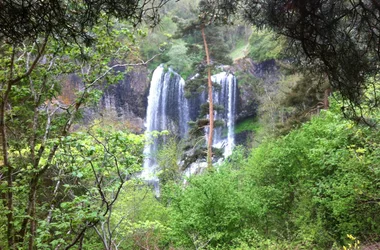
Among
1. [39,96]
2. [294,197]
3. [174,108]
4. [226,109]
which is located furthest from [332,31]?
[174,108]

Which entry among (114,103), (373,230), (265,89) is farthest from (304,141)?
(114,103)

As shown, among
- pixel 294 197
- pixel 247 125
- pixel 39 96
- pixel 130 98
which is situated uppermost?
pixel 130 98

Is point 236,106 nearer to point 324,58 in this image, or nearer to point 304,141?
point 304,141

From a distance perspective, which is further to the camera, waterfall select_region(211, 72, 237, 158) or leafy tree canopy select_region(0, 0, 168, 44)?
waterfall select_region(211, 72, 237, 158)

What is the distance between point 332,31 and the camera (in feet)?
7.11

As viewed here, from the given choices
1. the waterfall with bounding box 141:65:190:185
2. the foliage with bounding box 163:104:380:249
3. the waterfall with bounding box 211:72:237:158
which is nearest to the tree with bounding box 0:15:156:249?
the foliage with bounding box 163:104:380:249

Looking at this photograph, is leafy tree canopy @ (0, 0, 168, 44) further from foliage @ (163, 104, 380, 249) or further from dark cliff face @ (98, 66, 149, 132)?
dark cliff face @ (98, 66, 149, 132)

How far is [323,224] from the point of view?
8156 mm

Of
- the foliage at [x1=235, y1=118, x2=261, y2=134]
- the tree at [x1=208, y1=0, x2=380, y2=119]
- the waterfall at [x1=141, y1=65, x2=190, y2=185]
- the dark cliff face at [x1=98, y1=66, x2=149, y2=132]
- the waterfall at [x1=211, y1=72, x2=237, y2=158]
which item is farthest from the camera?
the dark cliff face at [x1=98, y1=66, x2=149, y2=132]

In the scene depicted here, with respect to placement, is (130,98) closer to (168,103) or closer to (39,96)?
(168,103)

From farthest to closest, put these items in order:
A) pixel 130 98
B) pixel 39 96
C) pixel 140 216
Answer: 1. pixel 130 98
2. pixel 140 216
3. pixel 39 96

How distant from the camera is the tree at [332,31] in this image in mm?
2082

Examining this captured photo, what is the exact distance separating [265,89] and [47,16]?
22353 mm

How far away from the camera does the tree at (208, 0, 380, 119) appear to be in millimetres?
2082
